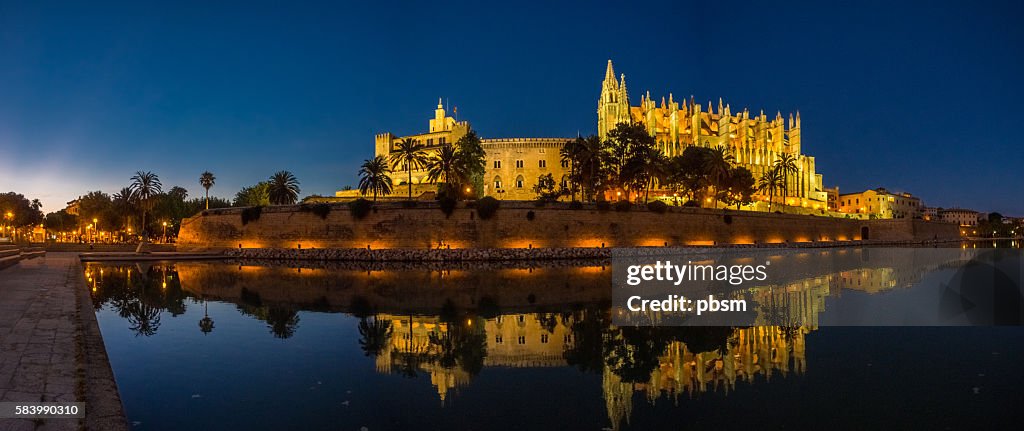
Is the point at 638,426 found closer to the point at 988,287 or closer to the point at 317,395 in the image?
the point at 317,395

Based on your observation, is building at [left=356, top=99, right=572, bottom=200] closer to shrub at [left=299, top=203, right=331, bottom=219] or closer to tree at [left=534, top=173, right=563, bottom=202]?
tree at [left=534, top=173, right=563, bottom=202]

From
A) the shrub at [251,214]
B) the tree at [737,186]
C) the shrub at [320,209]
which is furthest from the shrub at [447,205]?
the tree at [737,186]

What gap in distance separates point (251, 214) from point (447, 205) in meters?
18.9

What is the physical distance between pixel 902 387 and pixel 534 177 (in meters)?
77.7

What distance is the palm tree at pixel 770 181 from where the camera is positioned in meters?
82.2

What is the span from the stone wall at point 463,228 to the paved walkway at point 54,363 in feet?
111

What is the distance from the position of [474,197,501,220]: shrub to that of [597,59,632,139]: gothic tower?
45174 mm

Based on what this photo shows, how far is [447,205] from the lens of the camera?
47.0m

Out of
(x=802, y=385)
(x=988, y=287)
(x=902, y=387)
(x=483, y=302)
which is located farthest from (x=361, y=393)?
(x=988, y=287)

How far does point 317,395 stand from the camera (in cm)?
820

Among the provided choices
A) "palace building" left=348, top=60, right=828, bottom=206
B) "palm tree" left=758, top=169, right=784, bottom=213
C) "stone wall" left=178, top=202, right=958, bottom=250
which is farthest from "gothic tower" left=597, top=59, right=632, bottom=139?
"stone wall" left=178, top=202, right=958, bottom=250

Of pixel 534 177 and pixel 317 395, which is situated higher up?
pixel 534 177

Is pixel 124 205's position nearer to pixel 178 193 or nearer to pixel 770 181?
pixel 178 193

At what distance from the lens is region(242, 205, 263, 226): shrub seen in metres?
51.8
